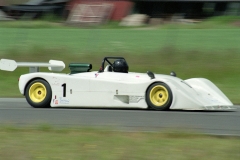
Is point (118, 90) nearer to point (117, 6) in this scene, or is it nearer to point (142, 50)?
point (142, 50)

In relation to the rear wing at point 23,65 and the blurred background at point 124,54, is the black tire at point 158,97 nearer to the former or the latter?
the blurred background at point 124,54

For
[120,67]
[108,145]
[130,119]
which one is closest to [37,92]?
[120,67]

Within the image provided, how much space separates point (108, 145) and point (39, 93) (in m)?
4.79

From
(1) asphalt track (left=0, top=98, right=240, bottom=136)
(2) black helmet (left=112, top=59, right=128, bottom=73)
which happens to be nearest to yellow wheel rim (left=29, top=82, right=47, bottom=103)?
(1) asphalt track (left=0, top=98, right=240, bottom=136)

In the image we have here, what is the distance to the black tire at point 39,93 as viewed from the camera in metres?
11.7

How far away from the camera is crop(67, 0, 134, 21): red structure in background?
37.2 meters

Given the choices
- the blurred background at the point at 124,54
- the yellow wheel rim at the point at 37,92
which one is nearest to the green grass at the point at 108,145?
the blurred background at the point at 124,54

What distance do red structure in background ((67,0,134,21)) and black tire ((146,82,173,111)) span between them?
25.7m

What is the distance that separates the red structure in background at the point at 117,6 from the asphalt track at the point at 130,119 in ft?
84.8

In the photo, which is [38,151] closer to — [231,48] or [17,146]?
[17,146]

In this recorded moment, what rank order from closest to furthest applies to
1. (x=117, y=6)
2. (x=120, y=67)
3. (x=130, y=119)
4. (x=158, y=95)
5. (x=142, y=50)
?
1. (x=130, y=119)
2. (x=158, y=95)
3. (x=120, y=67)
4. (x=142, y=50)
5. (x=117, y=6)

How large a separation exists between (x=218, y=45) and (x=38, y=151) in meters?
14.5

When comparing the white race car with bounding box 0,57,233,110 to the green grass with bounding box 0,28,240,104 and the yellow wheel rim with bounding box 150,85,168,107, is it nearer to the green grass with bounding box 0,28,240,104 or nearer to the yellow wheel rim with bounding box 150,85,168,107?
the yellow wheel rim with bounding box 150,85,168,107

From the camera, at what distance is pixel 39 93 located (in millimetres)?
11867
